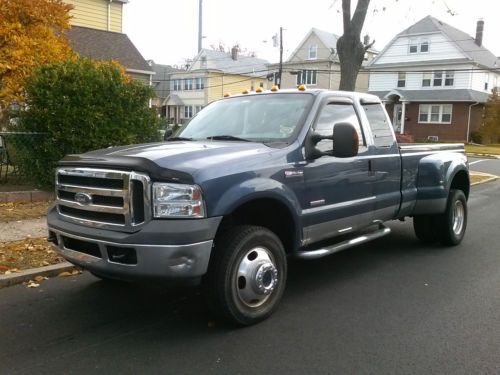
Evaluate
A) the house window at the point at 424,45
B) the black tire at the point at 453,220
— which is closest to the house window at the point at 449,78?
the house window at the point at 424,45

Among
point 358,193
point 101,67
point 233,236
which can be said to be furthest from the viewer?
point 101,67

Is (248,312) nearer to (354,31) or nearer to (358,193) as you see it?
(358,193)

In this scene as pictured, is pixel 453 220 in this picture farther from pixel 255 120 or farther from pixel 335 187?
pixel 255 120

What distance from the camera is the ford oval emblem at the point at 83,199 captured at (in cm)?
406

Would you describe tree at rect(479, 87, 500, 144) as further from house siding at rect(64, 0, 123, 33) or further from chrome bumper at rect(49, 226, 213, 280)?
chrome bumper at rect(49, 226, 213, 280)

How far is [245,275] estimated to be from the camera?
412 cm

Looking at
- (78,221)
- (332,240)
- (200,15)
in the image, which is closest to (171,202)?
(78,221)

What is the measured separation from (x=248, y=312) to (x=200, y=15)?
51.2m

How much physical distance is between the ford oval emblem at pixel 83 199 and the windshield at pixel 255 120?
1.45 meters

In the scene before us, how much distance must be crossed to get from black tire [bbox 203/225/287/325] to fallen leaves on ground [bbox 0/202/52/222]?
4.98m

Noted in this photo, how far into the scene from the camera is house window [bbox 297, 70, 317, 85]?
4819 centimetres

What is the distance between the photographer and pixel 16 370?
346 cm

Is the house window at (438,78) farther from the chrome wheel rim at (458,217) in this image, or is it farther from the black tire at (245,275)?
the black tire at (245,275)

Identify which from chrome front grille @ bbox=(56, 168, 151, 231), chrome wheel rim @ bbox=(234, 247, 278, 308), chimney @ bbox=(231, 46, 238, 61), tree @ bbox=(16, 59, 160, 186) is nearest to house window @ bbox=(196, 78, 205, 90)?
chimney @ bbox=(231, 46, 238, 61)
